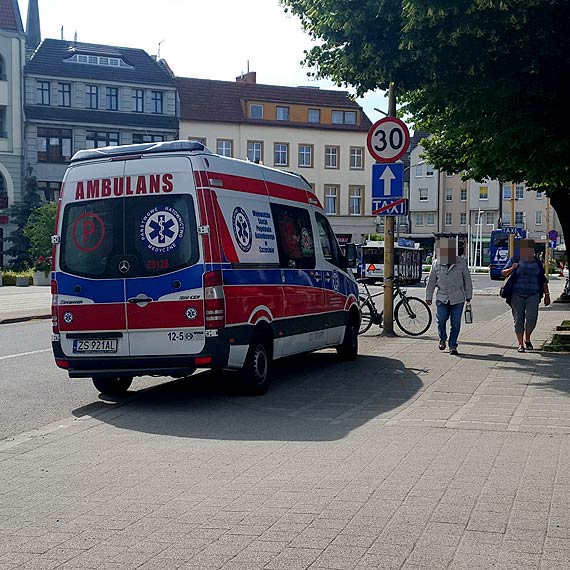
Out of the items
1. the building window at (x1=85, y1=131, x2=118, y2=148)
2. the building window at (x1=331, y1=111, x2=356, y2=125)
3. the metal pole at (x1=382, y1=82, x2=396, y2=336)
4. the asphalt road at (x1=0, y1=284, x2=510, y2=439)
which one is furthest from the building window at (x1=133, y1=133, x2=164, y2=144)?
the metal pole at (x1=382, y1=82, x2=396, y2=336)

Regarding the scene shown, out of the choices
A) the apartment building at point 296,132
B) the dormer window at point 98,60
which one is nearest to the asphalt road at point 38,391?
the dormer window at point 98,60

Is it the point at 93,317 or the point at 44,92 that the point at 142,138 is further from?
the point at 93,317

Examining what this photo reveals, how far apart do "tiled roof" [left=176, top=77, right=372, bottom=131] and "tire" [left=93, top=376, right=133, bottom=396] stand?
64.9m

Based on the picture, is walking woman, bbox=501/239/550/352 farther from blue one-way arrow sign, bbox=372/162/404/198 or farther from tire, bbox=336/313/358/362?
tire, bbox=336/313/358/362

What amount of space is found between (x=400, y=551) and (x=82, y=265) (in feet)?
20.9

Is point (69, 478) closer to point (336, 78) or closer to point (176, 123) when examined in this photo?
point (336, 78)

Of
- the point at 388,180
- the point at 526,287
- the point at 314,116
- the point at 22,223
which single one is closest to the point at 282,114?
the point at 314,116

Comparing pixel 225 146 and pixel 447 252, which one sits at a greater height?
pixel 225 146

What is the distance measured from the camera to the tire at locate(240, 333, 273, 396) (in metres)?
10.7

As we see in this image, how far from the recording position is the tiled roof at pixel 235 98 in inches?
3014

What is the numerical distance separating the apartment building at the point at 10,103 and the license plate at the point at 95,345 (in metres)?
57.4

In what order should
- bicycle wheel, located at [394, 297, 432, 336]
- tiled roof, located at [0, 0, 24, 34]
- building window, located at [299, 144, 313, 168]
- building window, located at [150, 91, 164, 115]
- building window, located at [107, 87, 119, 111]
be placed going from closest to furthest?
bicycle wheel, located at [394, 297, 432, 336]
tiled roof, located at [0, 0, 24, 34]
building window, located at [107, 87, 119, 111]
building window, located at [150, 91, 164, 115]
building window, located at [299, 144, 313, 168]

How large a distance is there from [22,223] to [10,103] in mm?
8780

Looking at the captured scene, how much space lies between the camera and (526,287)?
50.6 feet
